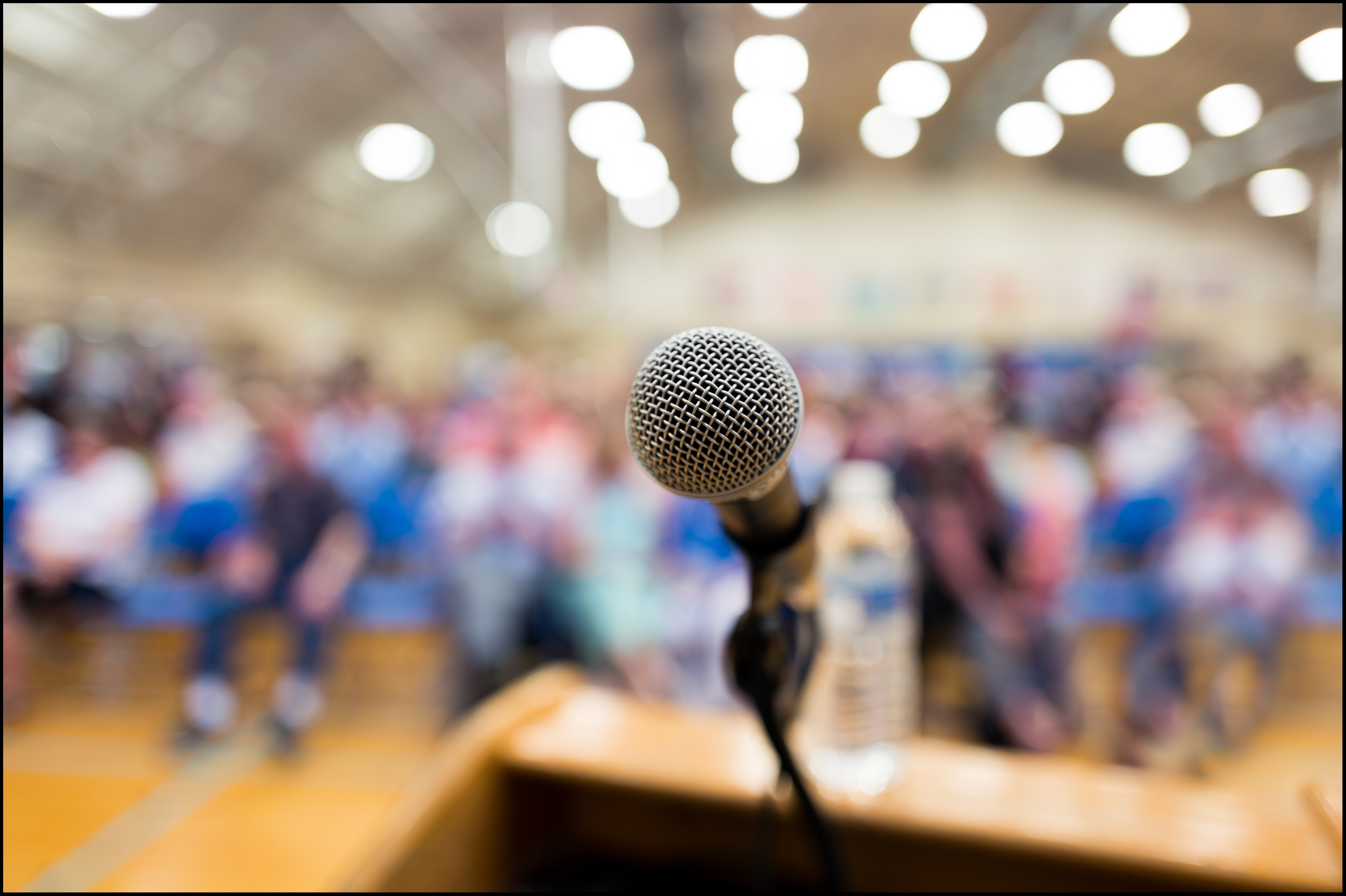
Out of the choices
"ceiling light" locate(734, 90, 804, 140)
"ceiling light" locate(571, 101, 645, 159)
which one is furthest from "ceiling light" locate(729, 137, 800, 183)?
"ceiling light" locate(571, 101, 645, 159)

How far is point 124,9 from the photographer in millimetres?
1390

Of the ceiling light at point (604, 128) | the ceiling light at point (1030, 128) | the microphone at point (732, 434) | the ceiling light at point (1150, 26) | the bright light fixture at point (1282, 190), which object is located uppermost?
the ceiling light at point (604, 128)

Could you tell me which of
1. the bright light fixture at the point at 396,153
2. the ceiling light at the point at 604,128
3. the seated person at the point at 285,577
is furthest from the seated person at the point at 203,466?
the bright light fixture at the point at 396,153

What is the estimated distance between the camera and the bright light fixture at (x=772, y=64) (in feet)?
4.64

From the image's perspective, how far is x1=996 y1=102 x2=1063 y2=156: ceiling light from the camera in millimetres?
1724

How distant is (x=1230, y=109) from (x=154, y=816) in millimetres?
3230

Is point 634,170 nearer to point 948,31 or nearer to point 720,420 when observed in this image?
point 948,31

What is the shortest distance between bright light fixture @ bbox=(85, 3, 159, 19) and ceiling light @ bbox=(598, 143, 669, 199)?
172 cm

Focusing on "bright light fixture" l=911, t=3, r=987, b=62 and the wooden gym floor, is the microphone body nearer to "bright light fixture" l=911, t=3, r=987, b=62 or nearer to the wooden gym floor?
the wooden gym floor

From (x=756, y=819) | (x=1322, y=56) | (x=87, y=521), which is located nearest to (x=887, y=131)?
(x=1322, y=56)

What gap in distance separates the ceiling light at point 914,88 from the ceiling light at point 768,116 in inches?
8.6

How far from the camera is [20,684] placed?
4.56 feet

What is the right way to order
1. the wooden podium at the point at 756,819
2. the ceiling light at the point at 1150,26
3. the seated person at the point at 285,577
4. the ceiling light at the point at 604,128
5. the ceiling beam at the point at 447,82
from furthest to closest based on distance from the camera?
the seated person at the point at 285,577, the ceiling light at the point at 604,128, the ceiling beam at the point at 447,82, the ceiling light at the point at 1150,26, the wooden podium at the point at 756,819

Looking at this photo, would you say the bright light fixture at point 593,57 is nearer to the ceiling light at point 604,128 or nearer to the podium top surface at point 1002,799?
the ceiling light at point 604,128
